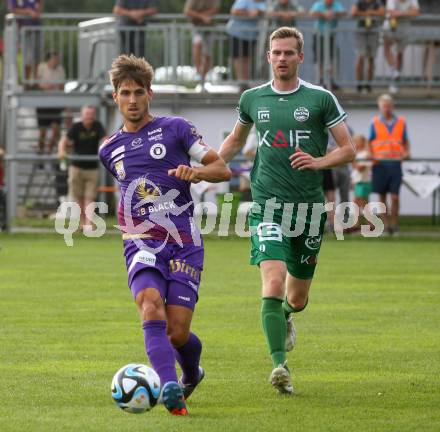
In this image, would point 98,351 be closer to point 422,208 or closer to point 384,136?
point 384,136

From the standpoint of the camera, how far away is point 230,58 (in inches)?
1025

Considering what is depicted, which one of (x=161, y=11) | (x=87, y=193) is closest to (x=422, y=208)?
(x=87, y=193)

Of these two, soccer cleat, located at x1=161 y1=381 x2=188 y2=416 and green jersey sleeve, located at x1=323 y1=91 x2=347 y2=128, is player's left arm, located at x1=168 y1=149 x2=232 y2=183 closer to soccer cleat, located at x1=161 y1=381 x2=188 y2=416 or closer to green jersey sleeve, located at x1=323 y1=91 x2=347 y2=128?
soccer cleat, located at x1=161 y1=381 x2=188 y2=416

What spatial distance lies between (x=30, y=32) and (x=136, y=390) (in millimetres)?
19472

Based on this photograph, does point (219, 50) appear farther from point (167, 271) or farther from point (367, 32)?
point (167, 271)

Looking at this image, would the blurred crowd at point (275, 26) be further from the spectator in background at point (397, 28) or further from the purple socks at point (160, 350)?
the purple socks at point (160, 350)

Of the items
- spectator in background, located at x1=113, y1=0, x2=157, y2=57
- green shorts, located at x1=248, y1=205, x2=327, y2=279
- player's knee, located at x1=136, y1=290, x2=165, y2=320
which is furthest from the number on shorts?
spectator in background, located at x1=113, y1=0, x2=157, y2=57

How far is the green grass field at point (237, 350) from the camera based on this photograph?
310 inches

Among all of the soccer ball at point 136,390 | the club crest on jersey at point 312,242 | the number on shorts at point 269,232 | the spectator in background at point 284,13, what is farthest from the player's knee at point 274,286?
the spectator in background at point 284,13

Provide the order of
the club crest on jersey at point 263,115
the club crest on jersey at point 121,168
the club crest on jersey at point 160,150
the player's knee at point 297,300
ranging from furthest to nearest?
the player's knee at point 297,300 < the club crest on jersey at point 263,115 < the club crest on jersey at point 121,168 < the club crest on jersey at point 160,150

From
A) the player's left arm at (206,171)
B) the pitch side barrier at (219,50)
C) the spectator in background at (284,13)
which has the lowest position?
the pitch side barrier at (219,50)

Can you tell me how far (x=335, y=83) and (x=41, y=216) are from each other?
7.05 meters

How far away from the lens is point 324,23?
83.5 ft

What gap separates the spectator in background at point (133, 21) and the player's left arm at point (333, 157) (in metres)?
16.5
